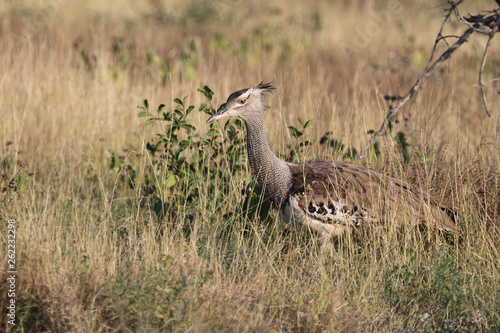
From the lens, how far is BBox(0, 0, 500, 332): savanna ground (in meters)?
3.00

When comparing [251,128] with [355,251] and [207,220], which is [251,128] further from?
[355,251]

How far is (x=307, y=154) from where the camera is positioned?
4984 millimetres

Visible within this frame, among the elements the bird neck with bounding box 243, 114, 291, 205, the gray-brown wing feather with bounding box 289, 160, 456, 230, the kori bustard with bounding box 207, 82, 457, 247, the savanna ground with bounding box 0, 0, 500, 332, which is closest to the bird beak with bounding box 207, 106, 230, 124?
the kori bustard with bounding box 207, 82, 457, 247

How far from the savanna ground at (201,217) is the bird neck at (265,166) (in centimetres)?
22

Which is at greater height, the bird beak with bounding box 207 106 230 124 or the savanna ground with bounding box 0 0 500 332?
the bird beak with bounding box 207 106 230 124

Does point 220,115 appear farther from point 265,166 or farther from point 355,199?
Result: point 355,199

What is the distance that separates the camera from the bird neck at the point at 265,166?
4086 millimetres

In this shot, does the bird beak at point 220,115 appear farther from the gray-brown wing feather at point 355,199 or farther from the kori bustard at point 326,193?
the gray-brown wing feather at point 355,199

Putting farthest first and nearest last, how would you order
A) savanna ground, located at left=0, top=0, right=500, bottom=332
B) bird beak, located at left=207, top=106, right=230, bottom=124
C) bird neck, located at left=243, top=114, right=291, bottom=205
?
bird neck, located at left=243, top=114, right=291, bottom=205 → bird beak, located at left=207, top=106, right=230, bottom=124 → savanna ground, located at left=0, top=0, right=500, bottom=332

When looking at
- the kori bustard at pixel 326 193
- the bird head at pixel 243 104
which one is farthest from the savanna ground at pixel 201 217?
the bird head at pixel 243 104

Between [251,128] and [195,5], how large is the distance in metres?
8.25

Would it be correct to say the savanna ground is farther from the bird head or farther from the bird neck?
the bird head

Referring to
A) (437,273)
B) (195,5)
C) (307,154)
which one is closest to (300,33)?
(195,5)

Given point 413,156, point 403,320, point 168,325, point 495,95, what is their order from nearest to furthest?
1. point 168,325
2. point 403,320
3. point 413,156
4. point 495,95
